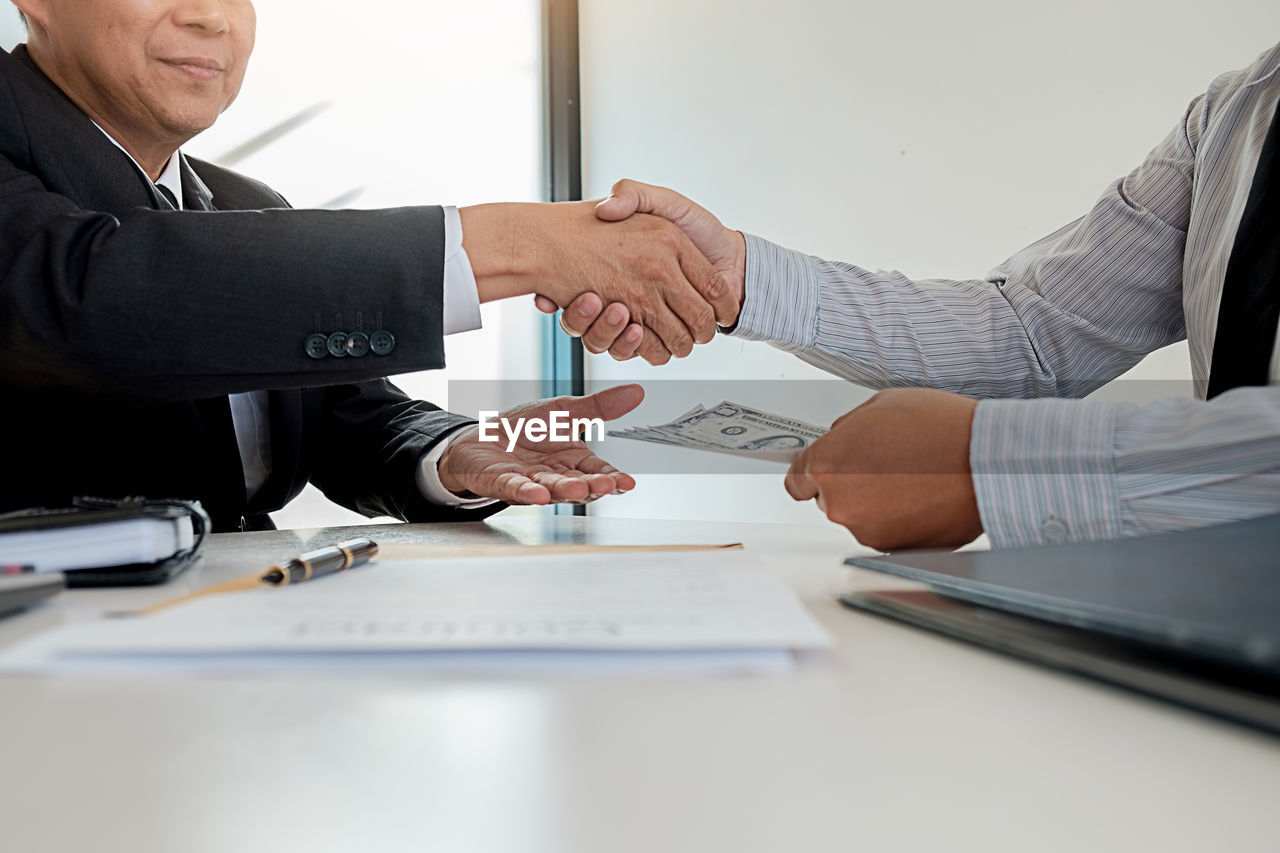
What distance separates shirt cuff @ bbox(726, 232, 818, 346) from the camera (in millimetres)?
1185

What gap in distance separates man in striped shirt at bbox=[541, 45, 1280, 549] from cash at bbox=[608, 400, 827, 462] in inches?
1.5

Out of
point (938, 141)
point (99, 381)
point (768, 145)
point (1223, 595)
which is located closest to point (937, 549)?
point (1223, 595)

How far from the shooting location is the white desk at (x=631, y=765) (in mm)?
239

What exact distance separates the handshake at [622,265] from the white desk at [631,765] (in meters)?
0.65

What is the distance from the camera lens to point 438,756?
0.29 metres

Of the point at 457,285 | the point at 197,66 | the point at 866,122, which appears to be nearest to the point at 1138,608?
the point at 457,285

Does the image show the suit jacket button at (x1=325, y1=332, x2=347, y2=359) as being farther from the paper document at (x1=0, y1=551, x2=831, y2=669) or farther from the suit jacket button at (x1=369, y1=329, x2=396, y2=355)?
the paper document at (x1=0, y1=551, x2=831, y2=669)

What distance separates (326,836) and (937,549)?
0.57m

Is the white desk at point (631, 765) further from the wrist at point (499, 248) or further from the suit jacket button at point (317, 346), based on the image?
the wrist at point (499, 248)

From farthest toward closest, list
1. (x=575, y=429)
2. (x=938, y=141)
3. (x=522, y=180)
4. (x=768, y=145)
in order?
(x=522, y=180)
(x=768, y=145)
(x=938, y=141)
(x=575, y=429)

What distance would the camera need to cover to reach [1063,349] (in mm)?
1229

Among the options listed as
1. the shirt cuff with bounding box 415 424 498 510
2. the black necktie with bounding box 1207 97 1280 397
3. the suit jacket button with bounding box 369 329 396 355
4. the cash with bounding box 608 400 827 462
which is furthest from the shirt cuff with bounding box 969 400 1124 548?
the shirt cuff with bounding box 415 424 498 510

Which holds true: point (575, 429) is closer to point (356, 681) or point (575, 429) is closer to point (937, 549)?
point (937, 549)

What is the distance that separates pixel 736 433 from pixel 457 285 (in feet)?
Answer: 1.08
